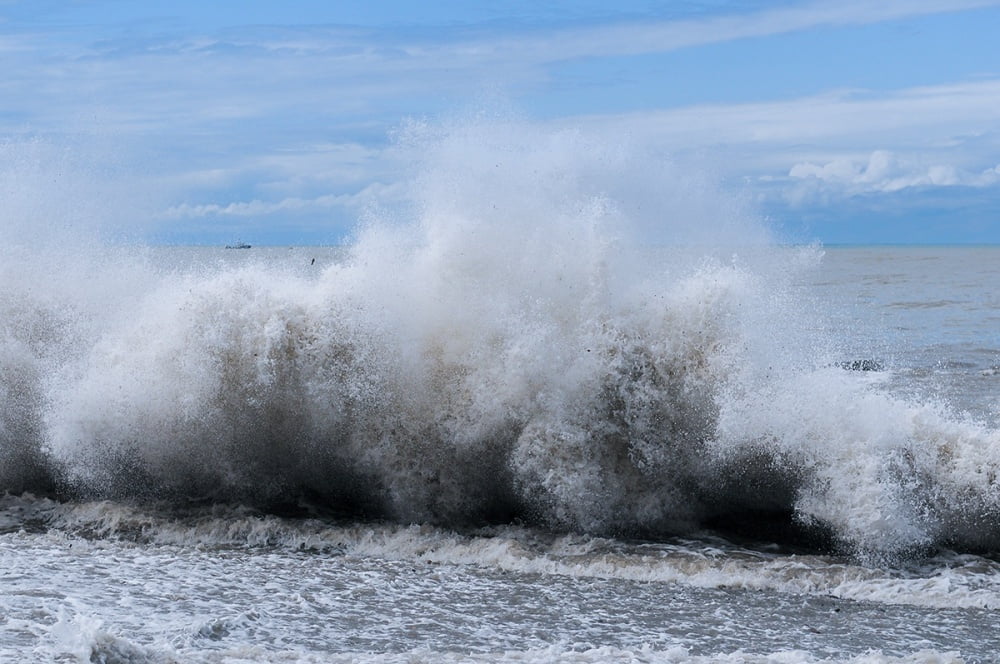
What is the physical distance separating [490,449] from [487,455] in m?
0.06

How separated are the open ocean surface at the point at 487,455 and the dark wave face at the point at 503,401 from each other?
23 millimetres

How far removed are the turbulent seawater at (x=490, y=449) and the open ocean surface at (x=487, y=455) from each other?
0.09ft

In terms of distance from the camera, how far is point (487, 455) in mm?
9547

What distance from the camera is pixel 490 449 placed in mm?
9539

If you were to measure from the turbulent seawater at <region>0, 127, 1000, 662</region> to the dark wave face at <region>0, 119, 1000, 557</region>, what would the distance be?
0.08 ft

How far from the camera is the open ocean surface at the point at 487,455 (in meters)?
7.72

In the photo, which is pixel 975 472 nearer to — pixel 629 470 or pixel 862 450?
pixel 862 450

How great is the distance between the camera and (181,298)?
34.1ft

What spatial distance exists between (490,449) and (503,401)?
443mm

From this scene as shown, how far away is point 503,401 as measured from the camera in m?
9.57

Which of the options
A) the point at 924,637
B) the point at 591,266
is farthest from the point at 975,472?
the point at 591,266

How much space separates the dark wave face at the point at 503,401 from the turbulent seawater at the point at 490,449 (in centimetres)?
3

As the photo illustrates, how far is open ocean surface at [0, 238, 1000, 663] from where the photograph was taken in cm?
772

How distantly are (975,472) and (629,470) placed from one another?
9.40 feet
